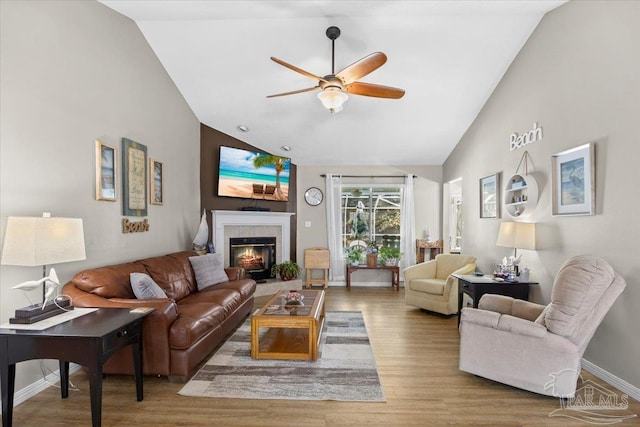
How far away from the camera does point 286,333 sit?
3.79 metres

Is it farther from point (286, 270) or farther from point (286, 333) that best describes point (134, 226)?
point (286, 270)

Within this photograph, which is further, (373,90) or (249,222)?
(249,222)

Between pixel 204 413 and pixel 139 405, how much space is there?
51 centimetres

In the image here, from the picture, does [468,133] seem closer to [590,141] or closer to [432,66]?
[432,66]

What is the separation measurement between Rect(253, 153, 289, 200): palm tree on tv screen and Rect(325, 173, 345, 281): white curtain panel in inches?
38.2

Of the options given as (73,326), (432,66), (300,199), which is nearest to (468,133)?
(432,66)

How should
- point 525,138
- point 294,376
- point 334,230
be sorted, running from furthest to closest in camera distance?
1. point 334,230
2. point 525,138
3. point 294,376

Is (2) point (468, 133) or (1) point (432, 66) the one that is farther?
(2) point (468, 133)

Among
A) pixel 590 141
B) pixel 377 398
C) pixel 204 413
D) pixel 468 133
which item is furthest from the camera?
pixel 468 133

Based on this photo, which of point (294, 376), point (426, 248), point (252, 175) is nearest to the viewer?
point (294, 376)

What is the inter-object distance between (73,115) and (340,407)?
3225 millimetres

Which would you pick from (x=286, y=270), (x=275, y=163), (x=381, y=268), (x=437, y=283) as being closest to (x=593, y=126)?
(x=437, y=283)

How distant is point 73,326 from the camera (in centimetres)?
220

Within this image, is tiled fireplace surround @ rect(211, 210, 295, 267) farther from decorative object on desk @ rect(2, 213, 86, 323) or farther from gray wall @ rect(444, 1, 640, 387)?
gray wall @ rect(444, 1, 640, 387)
